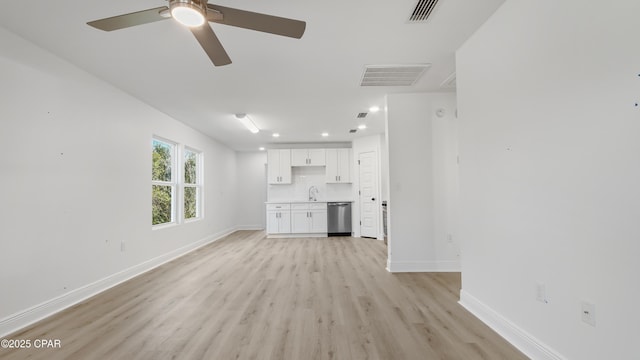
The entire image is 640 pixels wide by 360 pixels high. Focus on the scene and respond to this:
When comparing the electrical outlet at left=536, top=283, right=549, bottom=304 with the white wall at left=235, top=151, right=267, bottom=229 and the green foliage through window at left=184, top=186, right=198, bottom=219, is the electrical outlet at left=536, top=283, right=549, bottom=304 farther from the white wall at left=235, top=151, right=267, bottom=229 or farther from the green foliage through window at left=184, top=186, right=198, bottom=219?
the white wall at left=235, top=151, right=267, bottom=229

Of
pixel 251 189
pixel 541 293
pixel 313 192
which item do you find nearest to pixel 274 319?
pixel 541 293

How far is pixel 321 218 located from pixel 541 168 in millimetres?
5551

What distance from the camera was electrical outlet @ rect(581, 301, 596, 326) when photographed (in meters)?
1.43

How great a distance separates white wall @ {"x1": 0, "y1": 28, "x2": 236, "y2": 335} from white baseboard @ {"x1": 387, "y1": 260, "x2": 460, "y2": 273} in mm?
3517

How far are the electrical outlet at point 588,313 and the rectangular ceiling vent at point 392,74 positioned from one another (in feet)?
8.08

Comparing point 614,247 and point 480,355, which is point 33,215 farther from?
point 614,247

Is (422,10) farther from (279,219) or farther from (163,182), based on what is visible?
(279,219)

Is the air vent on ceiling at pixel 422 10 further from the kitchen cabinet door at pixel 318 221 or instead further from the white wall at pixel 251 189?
the white wall at pixel 251 189

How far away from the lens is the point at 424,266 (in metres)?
3.83

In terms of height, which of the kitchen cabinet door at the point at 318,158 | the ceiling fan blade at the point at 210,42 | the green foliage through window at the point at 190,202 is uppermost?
the ceiling fan blade at the point at 210,42

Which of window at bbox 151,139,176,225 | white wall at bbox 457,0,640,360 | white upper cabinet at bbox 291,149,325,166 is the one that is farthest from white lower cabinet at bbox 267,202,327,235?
white wall at bbox 457,0,640,360

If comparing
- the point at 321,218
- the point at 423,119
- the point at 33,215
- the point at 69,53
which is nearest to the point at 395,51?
the point at 423,119

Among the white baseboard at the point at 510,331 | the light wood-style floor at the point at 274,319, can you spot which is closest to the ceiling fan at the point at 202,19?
the light wood-style floor at the point at 274,319

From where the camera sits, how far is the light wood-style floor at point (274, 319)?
6.40 feet
